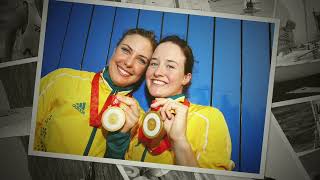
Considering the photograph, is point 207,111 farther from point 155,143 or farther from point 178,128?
point 155,143

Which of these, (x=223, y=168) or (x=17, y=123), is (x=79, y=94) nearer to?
(x=17, y=123)

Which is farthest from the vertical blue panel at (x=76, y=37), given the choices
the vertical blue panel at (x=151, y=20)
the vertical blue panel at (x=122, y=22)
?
the vertical blue panel at (x=151, y=20)

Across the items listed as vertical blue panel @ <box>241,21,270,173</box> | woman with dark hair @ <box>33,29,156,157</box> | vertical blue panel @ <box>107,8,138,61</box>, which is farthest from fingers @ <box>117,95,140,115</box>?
vertical blue panel @ <box>241,21,270,173</box>

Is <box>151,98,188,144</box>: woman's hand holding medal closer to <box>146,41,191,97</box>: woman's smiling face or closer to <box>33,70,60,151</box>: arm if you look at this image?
<box>146,41,191,97</box>: woman's smiling face

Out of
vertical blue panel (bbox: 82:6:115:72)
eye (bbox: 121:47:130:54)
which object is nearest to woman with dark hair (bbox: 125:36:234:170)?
eye (bbox: 121:47:130:54)

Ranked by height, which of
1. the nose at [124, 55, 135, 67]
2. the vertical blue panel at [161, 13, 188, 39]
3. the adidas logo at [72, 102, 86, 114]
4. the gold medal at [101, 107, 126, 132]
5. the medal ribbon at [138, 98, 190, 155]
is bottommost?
the medal ribbon at [138, 98, 190, 155]

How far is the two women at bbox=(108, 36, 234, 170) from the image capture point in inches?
49.4

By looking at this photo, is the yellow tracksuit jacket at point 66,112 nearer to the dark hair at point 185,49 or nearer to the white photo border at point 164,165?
the white photo border at point 164,165

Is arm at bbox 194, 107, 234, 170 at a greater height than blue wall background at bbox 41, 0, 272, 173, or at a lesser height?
lesser

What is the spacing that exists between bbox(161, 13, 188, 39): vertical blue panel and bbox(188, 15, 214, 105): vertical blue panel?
0.03 meters

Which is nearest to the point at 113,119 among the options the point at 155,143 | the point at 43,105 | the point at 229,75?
the point at 155,143

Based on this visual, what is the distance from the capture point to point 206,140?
1.26 meters

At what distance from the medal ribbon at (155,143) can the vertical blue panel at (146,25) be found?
57 mm

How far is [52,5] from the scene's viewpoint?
1.32m
